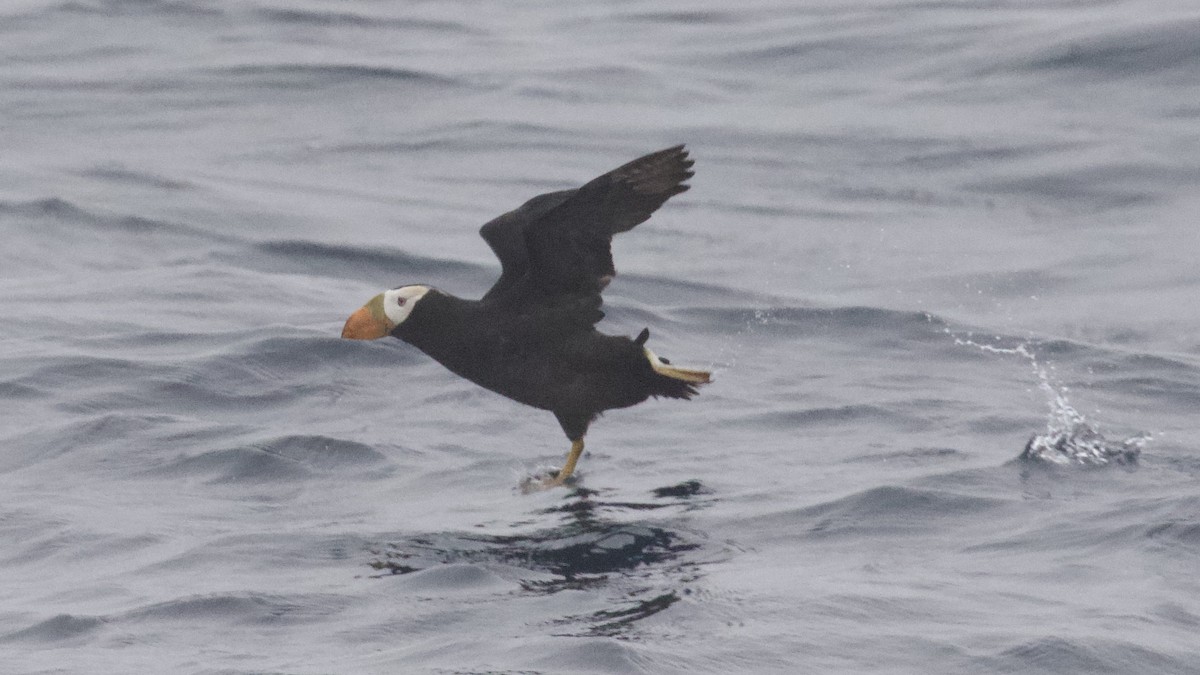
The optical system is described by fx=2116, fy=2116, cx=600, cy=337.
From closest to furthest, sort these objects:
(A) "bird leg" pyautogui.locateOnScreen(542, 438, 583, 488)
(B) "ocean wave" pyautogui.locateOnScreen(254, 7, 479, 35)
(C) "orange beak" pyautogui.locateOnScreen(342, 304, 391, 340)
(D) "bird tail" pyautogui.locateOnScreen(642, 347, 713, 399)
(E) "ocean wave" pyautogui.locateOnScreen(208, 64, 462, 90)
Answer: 1. (C) "orange beak" pyautogui.locateOnScreen(342, 304, 391, 340)
2. (D) "bird tail" pyautogui.locateOnScreen(642, 347, 713, 399)
3. (A) "bird leg" pyautogui.locateOnScreen(542, 438, 583, 488)
4. (E) "ocean wave" pyautogui.locateOnScreen(208, 64, 462, 90)
5. (B) "ocean wave" pyautogui.locateOnScreen(254, 7, 479, 35)

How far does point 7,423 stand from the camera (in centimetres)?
1000

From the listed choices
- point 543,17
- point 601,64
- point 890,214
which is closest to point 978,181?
point 890,214

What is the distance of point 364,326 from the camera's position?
333 inches

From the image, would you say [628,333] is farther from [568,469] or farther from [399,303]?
[399,303]

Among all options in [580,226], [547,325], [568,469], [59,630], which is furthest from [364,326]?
[59,630]

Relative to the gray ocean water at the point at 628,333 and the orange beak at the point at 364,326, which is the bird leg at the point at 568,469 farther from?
the orange beak at the point at 364,326

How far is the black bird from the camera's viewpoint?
848 centimetres

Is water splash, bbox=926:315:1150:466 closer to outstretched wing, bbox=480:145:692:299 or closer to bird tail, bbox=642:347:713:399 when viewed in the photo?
bird tail, bbox=642:347:713:399

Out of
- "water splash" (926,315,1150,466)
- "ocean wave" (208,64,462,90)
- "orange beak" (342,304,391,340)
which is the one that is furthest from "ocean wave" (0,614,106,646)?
"ocean wave" (208,64,462,90)

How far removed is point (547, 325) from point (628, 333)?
3863mm

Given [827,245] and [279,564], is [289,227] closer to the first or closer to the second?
[827,245]

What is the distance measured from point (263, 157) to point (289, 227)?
8.12 ft

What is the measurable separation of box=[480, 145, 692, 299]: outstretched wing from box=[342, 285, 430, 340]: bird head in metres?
0.44

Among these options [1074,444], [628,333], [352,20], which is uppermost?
[352,20]
